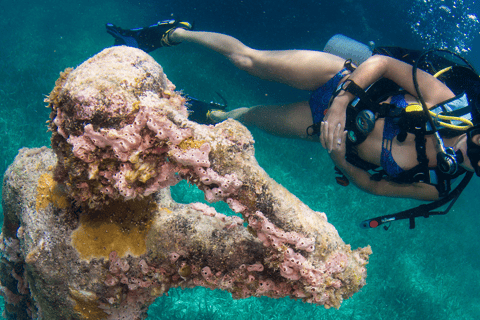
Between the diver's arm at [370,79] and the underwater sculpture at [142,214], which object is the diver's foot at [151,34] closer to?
the underwater sculpture at [142,214]

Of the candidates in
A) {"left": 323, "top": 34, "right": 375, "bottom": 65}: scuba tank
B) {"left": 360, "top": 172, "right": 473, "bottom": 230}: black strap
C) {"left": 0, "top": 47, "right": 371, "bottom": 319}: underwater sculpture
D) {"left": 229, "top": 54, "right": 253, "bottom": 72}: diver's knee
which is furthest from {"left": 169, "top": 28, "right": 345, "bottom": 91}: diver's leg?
{"left": 0, "top": 47, "right": 371, "bottom": 319}: underwater sculpture

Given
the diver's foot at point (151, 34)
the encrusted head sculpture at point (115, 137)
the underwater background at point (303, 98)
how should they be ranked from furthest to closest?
the underwater background at point (303, 98) → the diver's foot at point (151, 34) → the encrusted head sculpture at point (115, 137)

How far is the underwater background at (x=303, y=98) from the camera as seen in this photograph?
694 cm

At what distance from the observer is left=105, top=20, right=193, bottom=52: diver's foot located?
17.7ft

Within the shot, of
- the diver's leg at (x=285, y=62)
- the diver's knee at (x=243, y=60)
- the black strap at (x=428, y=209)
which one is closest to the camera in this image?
the black strap at (x=428, y=209)

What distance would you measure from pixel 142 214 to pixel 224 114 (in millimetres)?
3799

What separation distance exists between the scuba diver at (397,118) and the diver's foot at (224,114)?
5.34ft

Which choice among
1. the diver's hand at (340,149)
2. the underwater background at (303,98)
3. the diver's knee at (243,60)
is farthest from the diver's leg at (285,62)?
the underwater background at (303,98)

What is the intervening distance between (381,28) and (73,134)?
11.1 m

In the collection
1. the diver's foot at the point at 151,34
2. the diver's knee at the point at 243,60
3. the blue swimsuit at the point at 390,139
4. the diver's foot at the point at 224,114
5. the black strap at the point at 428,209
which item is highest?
the diver's foot at the point at 151,34

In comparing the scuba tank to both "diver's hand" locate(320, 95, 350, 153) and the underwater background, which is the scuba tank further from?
the underwater background

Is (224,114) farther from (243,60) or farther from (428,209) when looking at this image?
(428,209)

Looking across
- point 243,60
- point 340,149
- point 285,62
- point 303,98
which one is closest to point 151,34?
point 243,60

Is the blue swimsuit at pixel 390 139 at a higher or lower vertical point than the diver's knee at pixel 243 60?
lower
